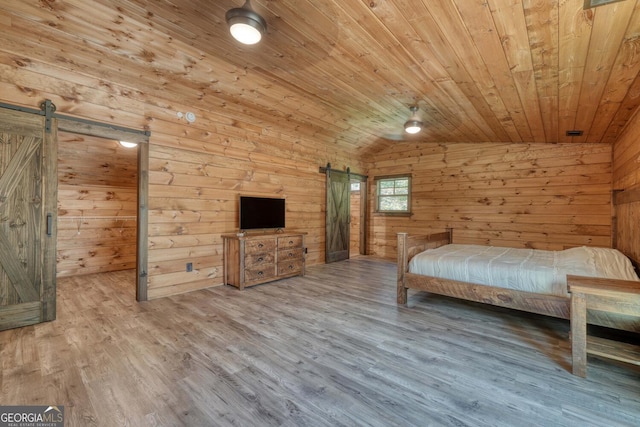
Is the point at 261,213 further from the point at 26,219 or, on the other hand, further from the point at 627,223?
the point at 627,223

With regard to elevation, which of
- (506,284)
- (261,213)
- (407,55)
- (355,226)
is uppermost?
(407,55)

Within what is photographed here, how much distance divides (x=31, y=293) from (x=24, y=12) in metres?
2.62

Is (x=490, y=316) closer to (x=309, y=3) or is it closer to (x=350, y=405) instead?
(x=350, y=405)

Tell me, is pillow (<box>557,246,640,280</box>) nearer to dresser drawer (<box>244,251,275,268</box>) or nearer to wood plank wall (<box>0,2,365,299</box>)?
dresser drawer (<box>244,251,275,268</box>)

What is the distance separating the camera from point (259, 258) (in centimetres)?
424

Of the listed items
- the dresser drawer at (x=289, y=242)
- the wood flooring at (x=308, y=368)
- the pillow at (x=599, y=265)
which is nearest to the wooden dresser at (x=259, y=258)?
the dresser drawer at (x=289, y=242)

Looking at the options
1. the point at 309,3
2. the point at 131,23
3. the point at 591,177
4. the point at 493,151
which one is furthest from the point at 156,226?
the point at 591,177

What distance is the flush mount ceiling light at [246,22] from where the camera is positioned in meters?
2.05

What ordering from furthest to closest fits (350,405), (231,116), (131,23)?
1. (231,116)
2. (131,23)
3. (350,405)

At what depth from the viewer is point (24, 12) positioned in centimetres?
226

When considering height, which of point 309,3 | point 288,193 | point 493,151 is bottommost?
point 288,193

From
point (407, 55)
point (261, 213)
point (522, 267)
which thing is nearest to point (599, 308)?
point (522, 267)

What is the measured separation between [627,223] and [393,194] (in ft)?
13.3

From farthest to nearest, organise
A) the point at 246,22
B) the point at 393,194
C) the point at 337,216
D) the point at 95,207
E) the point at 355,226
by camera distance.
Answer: the point at 355,226
the point at 393,194
the point at 337,216
the point at 95,207
the point at 246,22
